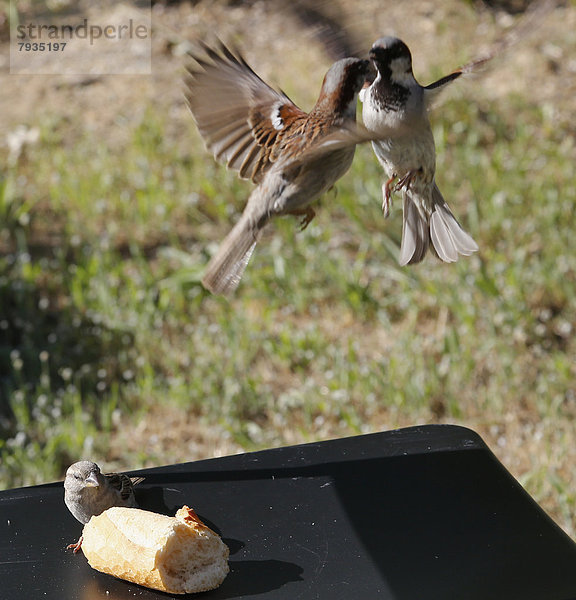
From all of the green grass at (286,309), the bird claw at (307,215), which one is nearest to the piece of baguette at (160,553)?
the bird claw at (307,215)

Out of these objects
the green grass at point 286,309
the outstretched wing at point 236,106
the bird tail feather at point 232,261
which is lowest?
the green grass at point 286,309

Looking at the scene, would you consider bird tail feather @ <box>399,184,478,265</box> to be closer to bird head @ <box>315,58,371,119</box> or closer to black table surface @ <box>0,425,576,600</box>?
bird head @ <box>315,58,371,119</box>

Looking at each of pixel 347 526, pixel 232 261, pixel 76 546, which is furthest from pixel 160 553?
pixel 232 261

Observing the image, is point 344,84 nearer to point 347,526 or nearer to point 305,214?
point 305,214

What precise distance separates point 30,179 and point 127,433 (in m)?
2.11

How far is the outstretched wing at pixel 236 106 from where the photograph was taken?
2.03 meters

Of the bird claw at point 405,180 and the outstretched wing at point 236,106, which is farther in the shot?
the outstretched wing at point 236,106

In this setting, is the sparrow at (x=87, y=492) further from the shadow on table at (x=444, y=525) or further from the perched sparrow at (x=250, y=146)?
the perched sparrow at (x=250, y=146)

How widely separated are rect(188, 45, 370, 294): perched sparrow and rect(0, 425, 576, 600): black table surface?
0.64m

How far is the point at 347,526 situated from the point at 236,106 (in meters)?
1.02

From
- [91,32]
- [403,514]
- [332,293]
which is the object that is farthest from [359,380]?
[91,32]

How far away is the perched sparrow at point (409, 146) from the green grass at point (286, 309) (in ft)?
6.05

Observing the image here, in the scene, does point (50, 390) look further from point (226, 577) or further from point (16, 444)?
point (226, 577)

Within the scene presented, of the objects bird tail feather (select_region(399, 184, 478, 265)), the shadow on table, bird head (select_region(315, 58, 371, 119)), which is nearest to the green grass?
the shadow on table
